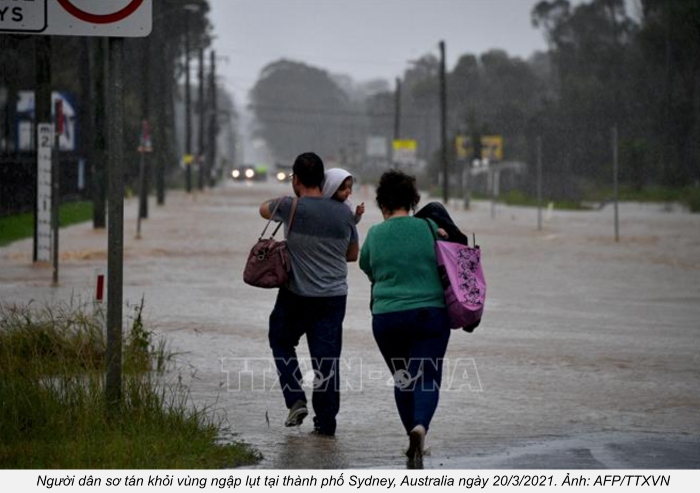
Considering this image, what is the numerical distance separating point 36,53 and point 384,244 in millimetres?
17502

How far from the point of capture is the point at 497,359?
14.4 m

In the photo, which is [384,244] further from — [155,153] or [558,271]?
[155,153]

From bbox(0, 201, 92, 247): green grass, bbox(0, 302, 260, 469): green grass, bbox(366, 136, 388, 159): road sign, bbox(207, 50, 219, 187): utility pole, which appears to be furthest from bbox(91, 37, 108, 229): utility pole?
bbox(366, 136, 388, 159): road sign

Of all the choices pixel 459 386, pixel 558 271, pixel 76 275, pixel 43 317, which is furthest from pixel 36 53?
pixel 459 386

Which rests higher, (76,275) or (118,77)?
(118,77)

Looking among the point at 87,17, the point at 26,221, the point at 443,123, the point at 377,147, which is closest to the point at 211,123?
the point at 443,123

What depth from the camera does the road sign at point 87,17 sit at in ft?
28.9

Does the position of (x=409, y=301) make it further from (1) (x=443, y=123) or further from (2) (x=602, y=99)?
(2) (x=602, y=99)

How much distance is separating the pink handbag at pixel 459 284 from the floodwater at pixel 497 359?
784mm

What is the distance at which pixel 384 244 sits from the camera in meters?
9.09

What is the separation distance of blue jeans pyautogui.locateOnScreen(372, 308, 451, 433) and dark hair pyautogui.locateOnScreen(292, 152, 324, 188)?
110cm

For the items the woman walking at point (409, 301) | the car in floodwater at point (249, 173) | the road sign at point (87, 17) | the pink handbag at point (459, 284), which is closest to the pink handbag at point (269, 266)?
the woman walking at point (409, 301)

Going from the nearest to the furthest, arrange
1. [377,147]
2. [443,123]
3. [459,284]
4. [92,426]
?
[459,284]
[92,426]
[443,123]
[377,147]

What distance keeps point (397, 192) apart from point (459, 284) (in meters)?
0.62
